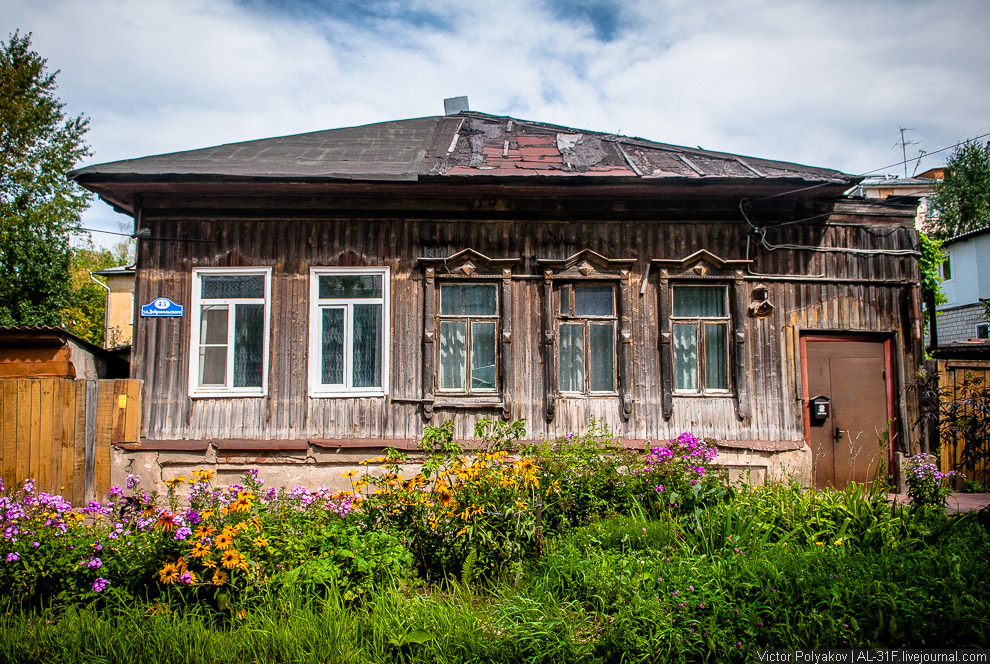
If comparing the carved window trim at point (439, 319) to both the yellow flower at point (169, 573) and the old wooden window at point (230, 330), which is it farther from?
the yellow flower at point (169, 573)

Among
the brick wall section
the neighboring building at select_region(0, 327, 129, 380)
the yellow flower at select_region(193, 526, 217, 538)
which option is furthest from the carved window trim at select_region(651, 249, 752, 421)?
the brick wall section

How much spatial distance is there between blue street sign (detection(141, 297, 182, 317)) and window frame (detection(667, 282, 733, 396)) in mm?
6440

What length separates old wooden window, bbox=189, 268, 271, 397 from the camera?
7.53 m

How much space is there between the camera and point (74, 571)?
13.3 feet

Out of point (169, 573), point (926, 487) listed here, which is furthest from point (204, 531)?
point (926, 487)

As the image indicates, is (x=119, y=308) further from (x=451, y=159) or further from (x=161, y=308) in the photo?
(x=451, y=159)

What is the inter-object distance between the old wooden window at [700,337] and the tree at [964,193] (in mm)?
27842

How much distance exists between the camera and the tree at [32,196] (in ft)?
65.4

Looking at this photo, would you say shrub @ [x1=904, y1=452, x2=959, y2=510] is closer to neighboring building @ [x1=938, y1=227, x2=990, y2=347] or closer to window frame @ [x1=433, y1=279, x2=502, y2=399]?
window frame @ [x1=433, y1=279, x2=502, y2=399]

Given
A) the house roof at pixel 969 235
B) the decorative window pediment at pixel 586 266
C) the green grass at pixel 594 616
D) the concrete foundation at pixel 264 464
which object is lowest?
the green grass at pixel 594 616

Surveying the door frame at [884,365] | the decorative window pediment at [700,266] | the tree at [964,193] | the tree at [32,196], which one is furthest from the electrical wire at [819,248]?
the tree at [964,193]

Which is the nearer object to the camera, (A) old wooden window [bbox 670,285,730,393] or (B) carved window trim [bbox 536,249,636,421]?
(B) carved window trim [bbox 536,249,636,421]

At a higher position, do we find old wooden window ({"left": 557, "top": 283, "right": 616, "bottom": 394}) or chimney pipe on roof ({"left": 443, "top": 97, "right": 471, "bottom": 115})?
chimney pipe on roof ({"left": 443, "top": 97, "right": 471, "bottom": 115})

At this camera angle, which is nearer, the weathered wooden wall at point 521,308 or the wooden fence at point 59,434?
the wooden fence at point 59,434
